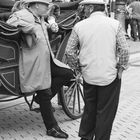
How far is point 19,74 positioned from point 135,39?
12.6 m

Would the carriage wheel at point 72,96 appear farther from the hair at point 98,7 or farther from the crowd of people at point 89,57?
the hair at point 98,7

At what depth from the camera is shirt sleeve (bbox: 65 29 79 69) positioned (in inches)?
163

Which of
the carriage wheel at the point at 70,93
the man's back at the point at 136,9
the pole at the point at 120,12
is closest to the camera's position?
the carriage wheel at the point at 70,93

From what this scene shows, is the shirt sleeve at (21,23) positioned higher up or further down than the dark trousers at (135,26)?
higher up

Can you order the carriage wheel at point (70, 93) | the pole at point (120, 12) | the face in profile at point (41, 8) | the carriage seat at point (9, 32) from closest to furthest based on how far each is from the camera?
1. the carriage seat at point (9, 32)
2. the face in profile at point (41, 8)
3. the carriage wheel at point (70, 93)
4. the pole at point (120, 12)

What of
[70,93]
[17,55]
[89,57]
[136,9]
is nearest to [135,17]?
[136,9]

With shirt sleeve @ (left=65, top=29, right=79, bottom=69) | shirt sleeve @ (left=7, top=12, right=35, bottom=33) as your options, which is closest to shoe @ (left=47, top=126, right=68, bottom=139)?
shirt sleeve @ (left=65, top=29, right=79, bottom=69)

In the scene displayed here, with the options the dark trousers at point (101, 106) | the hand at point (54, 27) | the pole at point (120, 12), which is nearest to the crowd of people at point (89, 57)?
the dark trousers at point (101, 106)

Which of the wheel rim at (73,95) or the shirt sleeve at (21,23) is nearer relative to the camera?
the shirt sleeve at (21,23)

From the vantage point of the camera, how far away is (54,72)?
513cm

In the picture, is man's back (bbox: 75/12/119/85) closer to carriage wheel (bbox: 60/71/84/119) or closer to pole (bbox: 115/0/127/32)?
carriage wheel (bbox: 60/71/84/119)

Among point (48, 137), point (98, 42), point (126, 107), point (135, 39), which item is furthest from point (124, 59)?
point (135, 39)

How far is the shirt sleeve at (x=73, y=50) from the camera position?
414 cm

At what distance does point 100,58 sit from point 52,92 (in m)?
1.39
